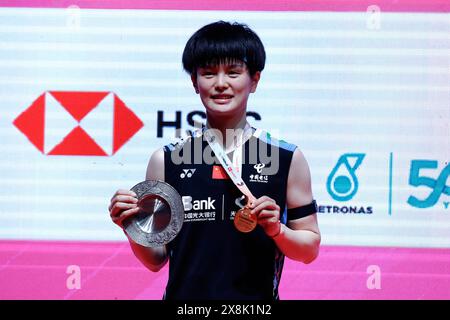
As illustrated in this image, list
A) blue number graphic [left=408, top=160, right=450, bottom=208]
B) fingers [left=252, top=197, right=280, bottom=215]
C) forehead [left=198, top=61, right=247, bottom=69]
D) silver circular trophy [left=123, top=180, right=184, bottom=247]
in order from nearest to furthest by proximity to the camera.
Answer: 1. fingers [left=252, top=197, right=280, bottom=215]
2. silver circular trophy [left=123, top=180, right=184, bottom=247]
3. forehead [left=198, top=61, right=247, bottom=69]
4. blue number graphic [left=408, top=160, right=450, bottom=208]

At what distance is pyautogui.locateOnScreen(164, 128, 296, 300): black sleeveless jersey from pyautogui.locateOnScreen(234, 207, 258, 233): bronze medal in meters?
0.08

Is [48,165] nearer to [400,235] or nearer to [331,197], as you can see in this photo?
[331,197]

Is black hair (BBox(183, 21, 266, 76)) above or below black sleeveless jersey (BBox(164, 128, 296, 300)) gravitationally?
above

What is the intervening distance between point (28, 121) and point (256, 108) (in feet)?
3.00

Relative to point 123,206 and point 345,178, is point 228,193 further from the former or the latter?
point 345,178

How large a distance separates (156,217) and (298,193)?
0.38m

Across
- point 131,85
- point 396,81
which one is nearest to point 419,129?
point 396,81

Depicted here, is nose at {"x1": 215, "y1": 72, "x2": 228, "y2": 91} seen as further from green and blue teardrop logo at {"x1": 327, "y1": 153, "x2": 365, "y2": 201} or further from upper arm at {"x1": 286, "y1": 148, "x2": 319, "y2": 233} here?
green and blue teardrop logo at {"x1": 327, "y1": 153, "x2": 365, "y2": 201}


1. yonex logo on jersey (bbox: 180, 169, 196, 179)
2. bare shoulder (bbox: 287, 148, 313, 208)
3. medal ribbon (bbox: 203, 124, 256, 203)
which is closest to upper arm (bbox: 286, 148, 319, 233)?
bare shoulder (bbox: 287, 148, 313, 208)

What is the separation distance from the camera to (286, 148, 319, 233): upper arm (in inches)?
72.2

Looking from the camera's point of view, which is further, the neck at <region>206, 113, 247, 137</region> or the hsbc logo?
the hsbc logo

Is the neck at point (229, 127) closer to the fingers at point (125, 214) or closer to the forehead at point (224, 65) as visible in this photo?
the forehead at point (224, 65)

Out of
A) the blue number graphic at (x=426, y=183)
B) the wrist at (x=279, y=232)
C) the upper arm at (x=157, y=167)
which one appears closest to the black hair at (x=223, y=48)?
the upper arm at (x=157, y=167)

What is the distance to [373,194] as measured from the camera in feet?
8.89
